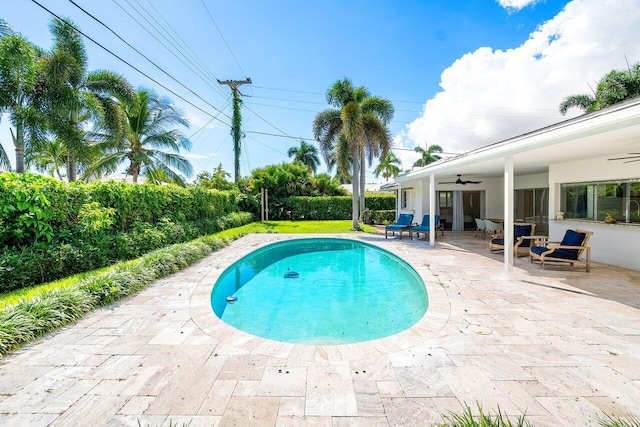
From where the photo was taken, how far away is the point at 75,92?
11.6 metres

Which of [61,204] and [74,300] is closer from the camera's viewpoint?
[74,300]

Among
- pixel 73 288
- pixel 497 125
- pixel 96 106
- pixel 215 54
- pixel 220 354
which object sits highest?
pixel 497 125

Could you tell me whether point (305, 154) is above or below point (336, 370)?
above

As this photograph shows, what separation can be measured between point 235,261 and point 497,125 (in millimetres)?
45478

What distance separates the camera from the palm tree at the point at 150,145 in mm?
16984

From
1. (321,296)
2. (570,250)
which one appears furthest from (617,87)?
(321,296)

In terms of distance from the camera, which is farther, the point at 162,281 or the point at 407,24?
the point at 407,24

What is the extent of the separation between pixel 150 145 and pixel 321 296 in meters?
16.8

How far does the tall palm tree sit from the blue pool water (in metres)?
9.69

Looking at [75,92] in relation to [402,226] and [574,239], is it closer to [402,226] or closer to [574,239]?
[402,226]

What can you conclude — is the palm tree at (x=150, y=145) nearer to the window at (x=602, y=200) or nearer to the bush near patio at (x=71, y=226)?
the bush near patio at (x=71, y=226)

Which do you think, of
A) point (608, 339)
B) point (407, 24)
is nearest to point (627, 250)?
point (608, 339)

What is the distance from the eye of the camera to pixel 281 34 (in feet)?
49.5

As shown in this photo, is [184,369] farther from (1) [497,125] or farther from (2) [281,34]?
(1) [497,125]
